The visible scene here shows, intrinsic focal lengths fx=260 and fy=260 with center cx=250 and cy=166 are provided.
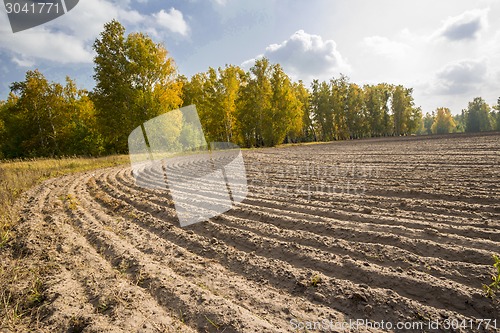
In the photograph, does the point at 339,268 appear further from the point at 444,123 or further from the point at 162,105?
the point at 444,123

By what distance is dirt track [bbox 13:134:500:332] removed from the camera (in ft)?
9.27

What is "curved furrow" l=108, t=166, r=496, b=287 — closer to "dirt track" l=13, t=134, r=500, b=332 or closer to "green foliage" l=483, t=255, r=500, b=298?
"dirt track" l=13, t=134, r=500, b=332

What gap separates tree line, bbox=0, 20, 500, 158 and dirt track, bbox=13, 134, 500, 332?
15.4 metres

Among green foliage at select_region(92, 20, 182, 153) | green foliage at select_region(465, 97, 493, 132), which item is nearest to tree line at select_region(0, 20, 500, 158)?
green foliage at select_region(92, 20, 182, 153)

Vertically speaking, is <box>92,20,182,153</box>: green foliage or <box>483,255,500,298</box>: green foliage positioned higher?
<box>92,20,182,153</box>: green foliage

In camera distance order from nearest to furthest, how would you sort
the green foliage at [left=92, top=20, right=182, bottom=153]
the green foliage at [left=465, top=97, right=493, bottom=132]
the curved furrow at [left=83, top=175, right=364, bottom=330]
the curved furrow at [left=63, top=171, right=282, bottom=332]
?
the curved furrow at [left=63, top=171, right=282, bottom=332]
the curved furrow at [left=83, top=175, right=364, bottom=330]
the green foliage at [left=92, top=20, right=182, bottom=153]
the green foliage at [left=465, top=97, right=493, bottom=132]

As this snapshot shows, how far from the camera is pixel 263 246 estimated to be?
14.6ft

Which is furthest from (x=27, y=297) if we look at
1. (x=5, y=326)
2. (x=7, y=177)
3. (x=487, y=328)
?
(x=7, y=177)

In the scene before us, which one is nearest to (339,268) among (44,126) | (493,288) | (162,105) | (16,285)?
(493,288)

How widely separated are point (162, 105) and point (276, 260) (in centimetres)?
1928

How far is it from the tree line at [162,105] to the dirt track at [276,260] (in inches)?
606

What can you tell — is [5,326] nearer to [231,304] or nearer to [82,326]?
[82,326]

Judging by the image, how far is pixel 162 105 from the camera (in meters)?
20.7

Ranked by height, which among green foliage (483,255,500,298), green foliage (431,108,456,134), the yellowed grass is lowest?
green foliage (483,255,500,298)
